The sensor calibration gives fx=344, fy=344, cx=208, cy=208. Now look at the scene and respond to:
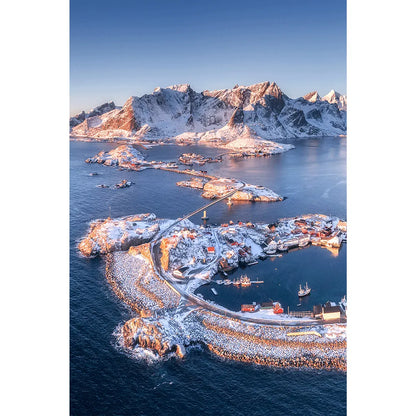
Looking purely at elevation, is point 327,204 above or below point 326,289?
above

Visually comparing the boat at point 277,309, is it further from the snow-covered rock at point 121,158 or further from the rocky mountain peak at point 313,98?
the rocky mountain peak at point 313,98

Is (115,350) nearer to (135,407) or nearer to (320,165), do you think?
(135,407)

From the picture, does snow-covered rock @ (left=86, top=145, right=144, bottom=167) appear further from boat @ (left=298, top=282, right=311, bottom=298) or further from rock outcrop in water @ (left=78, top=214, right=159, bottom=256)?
boat @ (left=298, top=282, right=311, bottom=298)

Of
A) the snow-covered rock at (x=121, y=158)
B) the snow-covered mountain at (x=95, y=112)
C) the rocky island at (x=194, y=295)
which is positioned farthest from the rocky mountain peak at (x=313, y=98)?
the rocky island at (x=194, y=295)

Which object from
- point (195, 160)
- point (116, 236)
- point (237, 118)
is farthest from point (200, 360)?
point (237, 118)

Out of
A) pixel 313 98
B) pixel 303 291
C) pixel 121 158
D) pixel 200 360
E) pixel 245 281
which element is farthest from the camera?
pixel 313 98

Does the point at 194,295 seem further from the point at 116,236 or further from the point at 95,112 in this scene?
the point at 95,112
